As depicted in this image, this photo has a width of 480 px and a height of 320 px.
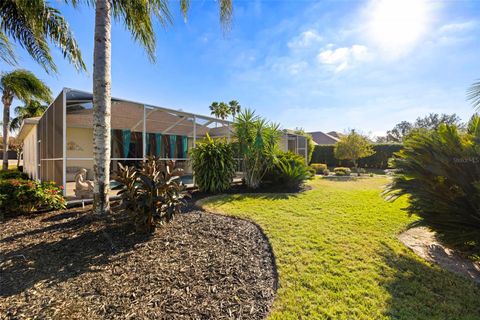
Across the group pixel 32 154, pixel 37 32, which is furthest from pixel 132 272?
pixel 32 154

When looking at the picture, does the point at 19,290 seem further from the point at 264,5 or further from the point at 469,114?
the point at 264,5

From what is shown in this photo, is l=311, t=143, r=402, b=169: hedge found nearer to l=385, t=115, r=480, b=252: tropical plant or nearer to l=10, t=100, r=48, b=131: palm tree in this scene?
l=385, t=115, r=480, b=252: tropical plant

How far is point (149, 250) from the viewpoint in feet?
9.99

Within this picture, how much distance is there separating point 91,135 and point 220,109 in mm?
Result: 17651

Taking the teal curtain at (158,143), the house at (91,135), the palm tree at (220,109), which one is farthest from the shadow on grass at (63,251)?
the palm tree at (220,109)

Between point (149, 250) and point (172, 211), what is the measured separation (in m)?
0.69

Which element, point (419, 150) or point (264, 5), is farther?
point (264, 5)

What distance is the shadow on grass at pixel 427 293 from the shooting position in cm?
208

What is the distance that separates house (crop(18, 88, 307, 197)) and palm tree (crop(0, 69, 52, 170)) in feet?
5.09

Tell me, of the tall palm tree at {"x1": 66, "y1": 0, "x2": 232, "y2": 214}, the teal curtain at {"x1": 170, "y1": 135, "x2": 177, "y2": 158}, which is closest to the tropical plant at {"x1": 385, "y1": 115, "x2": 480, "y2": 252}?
the tall palm tree at {"x1": 66, "y1": 0, "x2": 232, "y2": 214}

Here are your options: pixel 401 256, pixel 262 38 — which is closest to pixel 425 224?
pixel 401 256

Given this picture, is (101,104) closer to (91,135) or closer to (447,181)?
(447,181)

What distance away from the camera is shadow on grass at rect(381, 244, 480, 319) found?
6.81 feet

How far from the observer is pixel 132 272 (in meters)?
2.52
